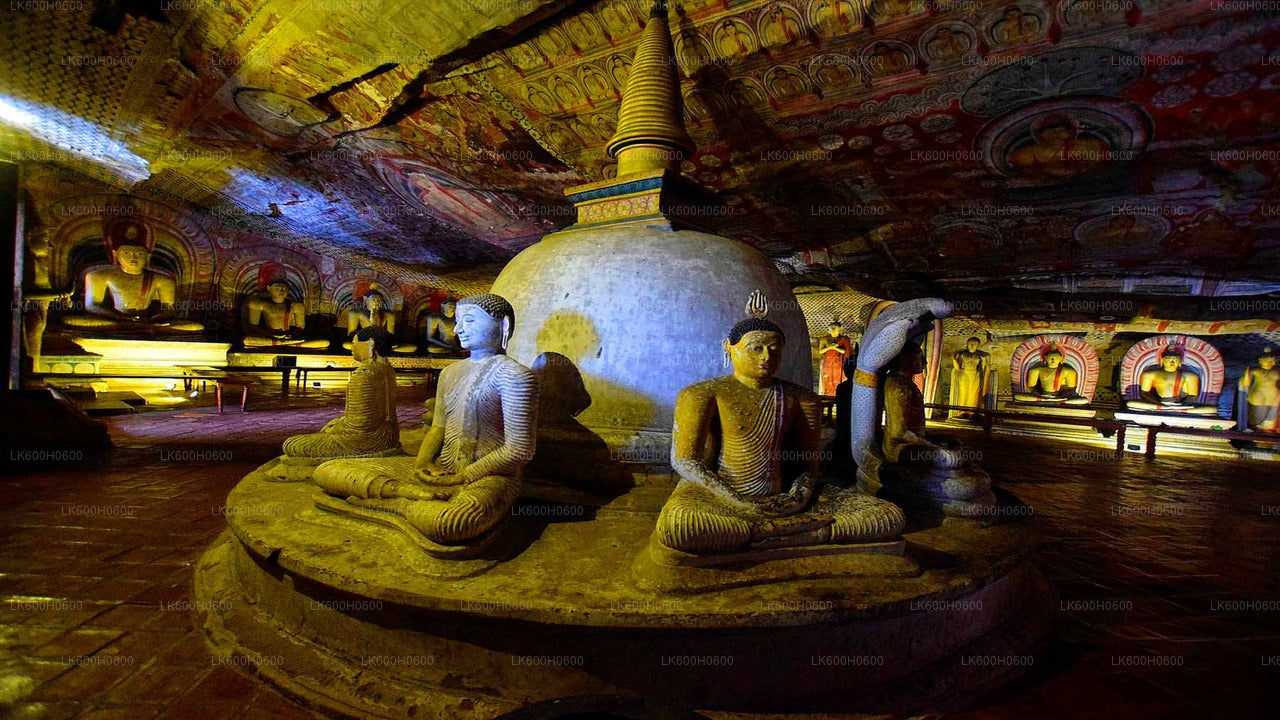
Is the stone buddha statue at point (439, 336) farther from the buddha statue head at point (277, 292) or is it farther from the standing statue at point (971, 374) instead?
the standing statue at point (971, 374)

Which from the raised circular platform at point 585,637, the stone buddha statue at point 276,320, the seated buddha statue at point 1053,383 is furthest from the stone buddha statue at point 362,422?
the seated buddha statue at point 1053,383

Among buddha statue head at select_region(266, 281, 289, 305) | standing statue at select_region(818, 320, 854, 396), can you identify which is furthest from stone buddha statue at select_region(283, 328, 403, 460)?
buddha statue head at select_region(266, 281, 289, 305)

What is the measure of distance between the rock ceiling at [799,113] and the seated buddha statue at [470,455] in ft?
18.0

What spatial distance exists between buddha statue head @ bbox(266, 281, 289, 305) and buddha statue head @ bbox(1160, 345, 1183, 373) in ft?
76.3

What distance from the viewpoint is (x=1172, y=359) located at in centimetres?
1138

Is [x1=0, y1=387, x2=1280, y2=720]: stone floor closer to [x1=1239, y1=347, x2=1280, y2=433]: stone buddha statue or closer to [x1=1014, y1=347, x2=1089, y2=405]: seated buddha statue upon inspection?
[x1=1239, y1=347, x2=1280, y2=433]: stone buddha statue

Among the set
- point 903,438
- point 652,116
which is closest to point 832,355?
point 652,116

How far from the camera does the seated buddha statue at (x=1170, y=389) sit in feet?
37.0

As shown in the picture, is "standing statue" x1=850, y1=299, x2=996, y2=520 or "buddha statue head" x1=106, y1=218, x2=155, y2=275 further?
"buddha statue head" x1=106, y1=218, x2=155, y2=275

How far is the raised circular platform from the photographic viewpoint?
1.94 meters

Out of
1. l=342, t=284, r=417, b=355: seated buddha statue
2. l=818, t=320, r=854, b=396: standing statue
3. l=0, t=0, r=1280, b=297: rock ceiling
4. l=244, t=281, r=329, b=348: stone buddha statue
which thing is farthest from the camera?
l=342, t=284, r=417, b=355: seated buddha statue

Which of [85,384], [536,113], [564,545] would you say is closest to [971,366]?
[536,113]

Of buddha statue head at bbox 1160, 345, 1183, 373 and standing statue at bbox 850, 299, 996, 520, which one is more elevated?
buddha statue head at bbox 1160, 345, 1183, 373

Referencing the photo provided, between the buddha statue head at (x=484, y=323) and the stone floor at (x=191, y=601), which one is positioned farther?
the buddha statue head at (x=484, y=323)
